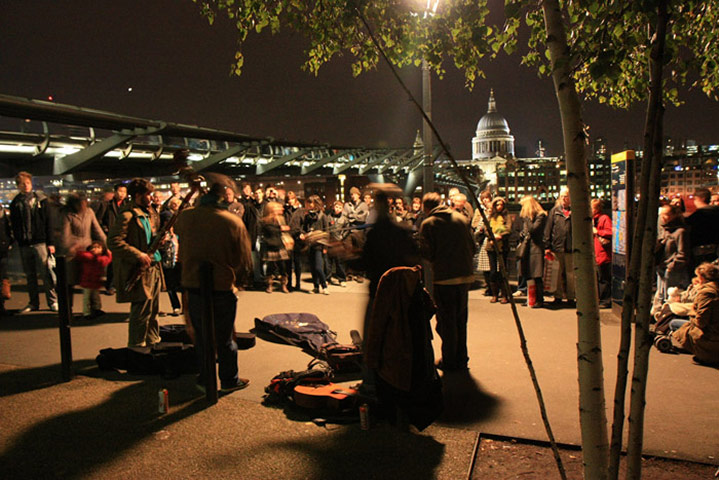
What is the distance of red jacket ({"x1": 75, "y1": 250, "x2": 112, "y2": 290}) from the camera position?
25.7 ft

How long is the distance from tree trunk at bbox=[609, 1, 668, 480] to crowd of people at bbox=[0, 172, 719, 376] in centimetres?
49

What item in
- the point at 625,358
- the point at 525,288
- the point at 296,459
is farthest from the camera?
the point at 525,288

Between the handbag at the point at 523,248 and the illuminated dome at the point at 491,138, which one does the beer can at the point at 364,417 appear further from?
the illuminated dome at the point at 491,138

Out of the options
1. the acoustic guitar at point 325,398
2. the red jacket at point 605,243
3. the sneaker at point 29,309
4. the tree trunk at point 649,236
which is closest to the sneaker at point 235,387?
the acoustic guitar at point 325,398

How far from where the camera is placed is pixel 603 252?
834cm

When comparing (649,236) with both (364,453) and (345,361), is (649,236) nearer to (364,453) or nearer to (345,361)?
(364,453)

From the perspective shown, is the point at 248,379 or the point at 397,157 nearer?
the point at 248,379

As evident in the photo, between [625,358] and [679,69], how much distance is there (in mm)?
1616

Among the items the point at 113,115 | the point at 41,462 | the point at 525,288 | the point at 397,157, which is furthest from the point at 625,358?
the point at 397,157

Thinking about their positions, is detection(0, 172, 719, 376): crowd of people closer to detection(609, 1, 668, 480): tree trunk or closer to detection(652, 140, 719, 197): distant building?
detection(609, 1, 668, 480): tree trunk

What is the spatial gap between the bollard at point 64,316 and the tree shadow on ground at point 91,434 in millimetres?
725

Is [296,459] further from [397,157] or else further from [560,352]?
[397,157]

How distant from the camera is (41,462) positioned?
365 cm

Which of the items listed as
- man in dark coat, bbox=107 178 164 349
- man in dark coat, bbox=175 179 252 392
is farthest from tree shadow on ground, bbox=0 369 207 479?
man in dark coat, bbox=107 178 164 349
